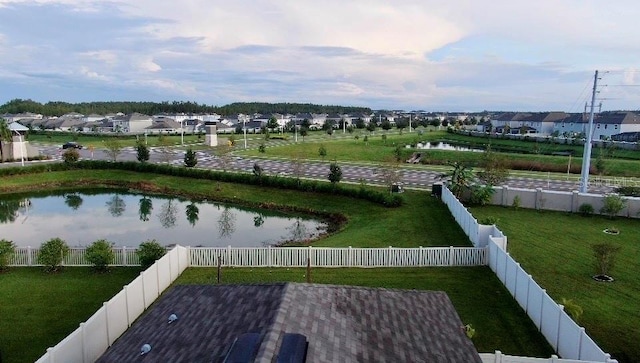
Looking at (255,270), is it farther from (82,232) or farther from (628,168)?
(628,168)

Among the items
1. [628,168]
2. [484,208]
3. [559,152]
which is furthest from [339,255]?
[559,152]

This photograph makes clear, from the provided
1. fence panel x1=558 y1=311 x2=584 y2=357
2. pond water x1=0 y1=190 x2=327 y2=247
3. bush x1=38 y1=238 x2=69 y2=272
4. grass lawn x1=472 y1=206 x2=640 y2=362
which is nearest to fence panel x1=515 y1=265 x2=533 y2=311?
grass lawn x1=472 y1=206 x2=640 y2=362

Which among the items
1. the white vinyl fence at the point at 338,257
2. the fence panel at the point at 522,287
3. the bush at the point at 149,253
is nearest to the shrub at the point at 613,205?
Result: the white vinyl fence at the point at 338,257

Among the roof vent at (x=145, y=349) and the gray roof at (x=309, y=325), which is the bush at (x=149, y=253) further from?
the roof vent at (x=145, y=349)

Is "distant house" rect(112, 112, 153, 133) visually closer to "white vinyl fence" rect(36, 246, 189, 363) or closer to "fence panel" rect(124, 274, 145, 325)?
"white vinyl fence" rect(36, 246, 189, 363)

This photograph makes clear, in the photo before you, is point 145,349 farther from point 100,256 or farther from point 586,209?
point 586,209

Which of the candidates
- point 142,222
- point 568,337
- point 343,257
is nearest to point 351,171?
point 142,222
